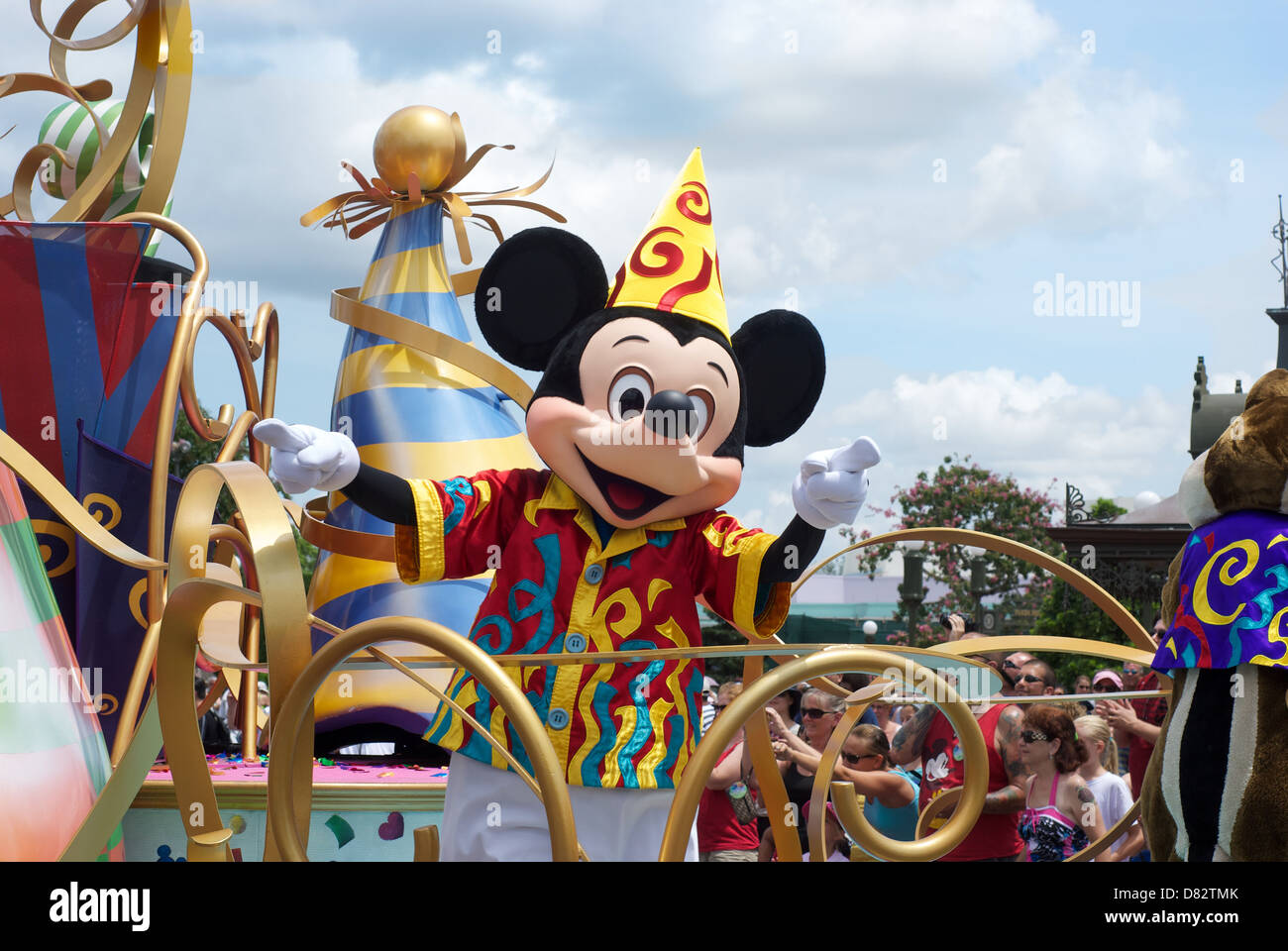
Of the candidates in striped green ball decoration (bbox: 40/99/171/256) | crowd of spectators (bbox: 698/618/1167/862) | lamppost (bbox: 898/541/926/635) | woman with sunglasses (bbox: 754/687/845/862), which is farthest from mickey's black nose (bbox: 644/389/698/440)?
lamppost (bbox: 898/541/926/635)

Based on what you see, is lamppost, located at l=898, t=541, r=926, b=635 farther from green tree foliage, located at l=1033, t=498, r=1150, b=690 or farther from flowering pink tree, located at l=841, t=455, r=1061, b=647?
flowering pink tree, located at l=841, t=455, r=1061, b=647

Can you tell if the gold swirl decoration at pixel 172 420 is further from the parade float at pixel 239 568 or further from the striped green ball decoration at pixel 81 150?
the striped green ball decoration at pixel 81 150

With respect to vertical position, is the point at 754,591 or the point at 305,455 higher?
the point at 305,455

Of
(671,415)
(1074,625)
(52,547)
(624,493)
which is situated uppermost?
(671,415)

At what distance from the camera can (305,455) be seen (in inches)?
87.4

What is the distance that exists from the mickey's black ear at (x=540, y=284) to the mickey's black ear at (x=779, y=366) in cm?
38

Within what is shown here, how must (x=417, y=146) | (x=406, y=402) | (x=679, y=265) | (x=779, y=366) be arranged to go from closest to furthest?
(x=679, y=265) → (x=779, y=366) → (x=406, y=402) → (x=417, y=146)

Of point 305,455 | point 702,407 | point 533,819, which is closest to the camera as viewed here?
point 305,455

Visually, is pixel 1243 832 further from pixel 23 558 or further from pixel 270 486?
pixel 23 558

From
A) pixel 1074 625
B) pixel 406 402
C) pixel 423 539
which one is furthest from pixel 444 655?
pixel 1074 625

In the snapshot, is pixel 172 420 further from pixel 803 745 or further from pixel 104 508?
pixel 803 745

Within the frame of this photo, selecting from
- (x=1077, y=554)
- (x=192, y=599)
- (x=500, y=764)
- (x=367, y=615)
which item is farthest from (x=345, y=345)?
(x=1077, y=554)

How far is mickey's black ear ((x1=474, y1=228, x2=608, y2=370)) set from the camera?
2.79 meters

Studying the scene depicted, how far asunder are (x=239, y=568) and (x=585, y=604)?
2173mm
